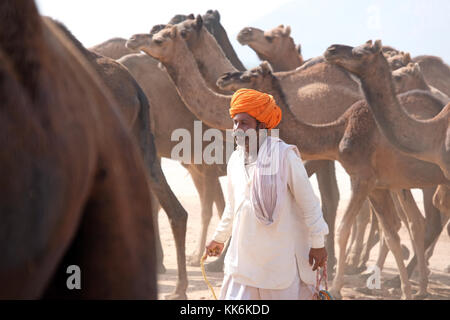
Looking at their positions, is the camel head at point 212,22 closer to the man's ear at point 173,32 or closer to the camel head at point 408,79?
the man's ear at point 173,32

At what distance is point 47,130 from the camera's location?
38.3 inches

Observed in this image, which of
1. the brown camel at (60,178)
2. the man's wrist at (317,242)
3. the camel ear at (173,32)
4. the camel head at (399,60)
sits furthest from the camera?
the camel head at (399,60)

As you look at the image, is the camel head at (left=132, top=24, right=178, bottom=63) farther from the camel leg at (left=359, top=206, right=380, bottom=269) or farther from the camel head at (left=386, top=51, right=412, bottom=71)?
the camel leg at (left=359, top=206, right=380, bottom=269)

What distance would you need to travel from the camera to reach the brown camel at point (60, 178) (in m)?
0.92

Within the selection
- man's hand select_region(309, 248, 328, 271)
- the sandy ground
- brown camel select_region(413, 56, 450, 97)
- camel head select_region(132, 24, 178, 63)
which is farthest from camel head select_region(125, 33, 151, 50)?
man's hand select_region(309, 248, 328, 271)

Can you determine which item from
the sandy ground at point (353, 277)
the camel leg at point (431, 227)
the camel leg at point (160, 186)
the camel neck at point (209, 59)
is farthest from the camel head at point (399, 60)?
the camel leg at point (160, 186)

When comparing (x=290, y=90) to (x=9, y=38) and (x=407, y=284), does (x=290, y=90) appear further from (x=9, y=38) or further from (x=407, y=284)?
(x=9, y=38)

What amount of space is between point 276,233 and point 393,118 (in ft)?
13.4

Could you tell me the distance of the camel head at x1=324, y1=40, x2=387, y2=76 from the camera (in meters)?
7.69

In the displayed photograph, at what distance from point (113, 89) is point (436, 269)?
5.73m

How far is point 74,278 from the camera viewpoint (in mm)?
1255

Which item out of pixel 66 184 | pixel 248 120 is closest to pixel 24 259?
pixel 66 184

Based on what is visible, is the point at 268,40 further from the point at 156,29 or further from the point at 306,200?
the point at 306,200

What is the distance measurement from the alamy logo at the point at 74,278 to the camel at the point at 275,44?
32.8 ft
